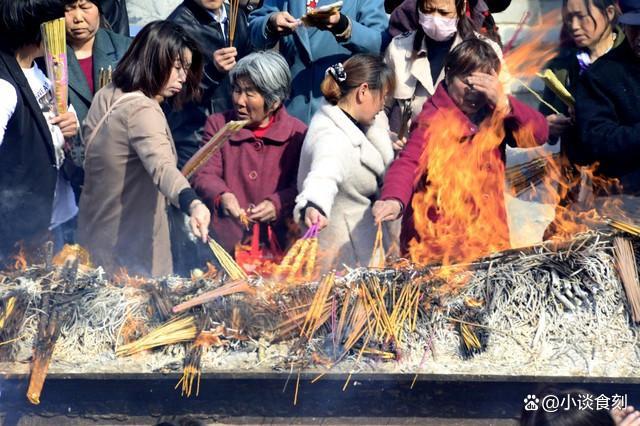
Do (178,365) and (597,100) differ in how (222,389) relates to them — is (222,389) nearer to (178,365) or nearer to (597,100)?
(178,365)

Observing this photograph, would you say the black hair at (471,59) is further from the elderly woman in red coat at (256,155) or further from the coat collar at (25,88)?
the coat collar at (25,88)

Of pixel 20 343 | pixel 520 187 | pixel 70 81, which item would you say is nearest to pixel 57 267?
pixel 20 343

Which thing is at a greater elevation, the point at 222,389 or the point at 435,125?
the point at 435,125

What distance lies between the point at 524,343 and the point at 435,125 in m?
1.48

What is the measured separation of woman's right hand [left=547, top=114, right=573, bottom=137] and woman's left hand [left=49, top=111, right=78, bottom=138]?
2645 mm

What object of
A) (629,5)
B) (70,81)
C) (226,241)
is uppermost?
(629,5)

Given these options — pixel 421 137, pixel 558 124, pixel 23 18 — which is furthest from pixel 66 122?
pixel 558 124

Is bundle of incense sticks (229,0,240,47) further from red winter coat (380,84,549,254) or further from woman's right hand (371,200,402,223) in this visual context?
woman's right hand (371,200,402,223)

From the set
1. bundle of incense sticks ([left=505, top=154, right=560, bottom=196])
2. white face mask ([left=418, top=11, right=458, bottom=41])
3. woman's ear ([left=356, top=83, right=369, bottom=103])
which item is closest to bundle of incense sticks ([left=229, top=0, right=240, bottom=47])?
woman's ear ([left=356, top=83, right=369, bottom=103])

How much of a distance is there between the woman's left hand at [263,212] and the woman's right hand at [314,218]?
1.39 ft

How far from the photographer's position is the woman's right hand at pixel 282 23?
21.2 ft

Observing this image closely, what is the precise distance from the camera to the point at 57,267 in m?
5.49

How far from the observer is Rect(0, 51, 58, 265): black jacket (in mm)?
5789

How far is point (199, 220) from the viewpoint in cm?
546
